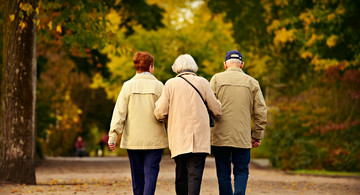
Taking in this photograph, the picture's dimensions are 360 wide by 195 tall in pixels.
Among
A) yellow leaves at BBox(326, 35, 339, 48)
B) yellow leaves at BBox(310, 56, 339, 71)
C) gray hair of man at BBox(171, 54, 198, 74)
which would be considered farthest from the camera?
yellow leaves at BBox(310, 56, 339, 71)

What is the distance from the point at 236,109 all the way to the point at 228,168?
2.32 feet

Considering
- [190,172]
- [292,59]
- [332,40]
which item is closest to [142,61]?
[190,172]

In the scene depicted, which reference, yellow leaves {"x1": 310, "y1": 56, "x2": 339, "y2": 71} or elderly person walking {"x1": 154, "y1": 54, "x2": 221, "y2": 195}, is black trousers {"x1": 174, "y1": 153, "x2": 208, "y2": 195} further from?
yellow leaves {"x1": 310, "y1": 56, "x2": 339, "y2": 71}

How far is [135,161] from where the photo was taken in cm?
816

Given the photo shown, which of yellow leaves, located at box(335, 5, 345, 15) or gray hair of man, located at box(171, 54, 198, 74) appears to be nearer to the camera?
gray hair of man, located at box(171, 54, 198, 74)

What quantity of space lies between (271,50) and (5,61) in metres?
22.3

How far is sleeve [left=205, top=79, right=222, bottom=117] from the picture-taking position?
7.81 meters

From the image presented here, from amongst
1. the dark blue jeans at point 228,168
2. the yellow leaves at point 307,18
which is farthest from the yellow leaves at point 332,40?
the dark blue jeans at point 228,168

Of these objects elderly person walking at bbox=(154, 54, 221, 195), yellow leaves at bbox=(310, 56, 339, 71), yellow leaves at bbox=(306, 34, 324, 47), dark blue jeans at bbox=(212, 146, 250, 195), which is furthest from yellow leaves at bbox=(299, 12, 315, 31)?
elderly person walking at bbox=(154, 54, 221, 195)

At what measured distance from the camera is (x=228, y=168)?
8164 mm

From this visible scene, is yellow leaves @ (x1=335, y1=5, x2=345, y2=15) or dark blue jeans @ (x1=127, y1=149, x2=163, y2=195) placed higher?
yellow leaves @ (x1=335, y1=5, x2=345, y2=15)

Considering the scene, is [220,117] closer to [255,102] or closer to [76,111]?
[255,102]

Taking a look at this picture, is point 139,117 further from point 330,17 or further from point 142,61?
point 330,17

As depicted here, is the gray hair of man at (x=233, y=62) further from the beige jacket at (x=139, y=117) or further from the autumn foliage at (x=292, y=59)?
the autumn foliage at (x=292, y=59)
